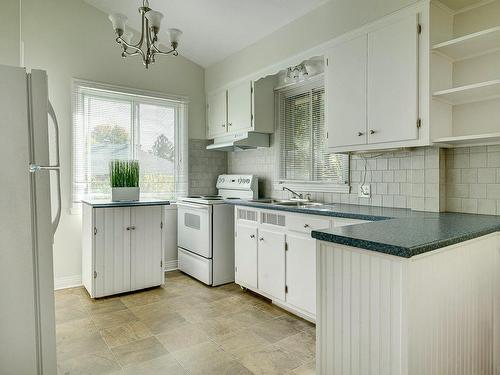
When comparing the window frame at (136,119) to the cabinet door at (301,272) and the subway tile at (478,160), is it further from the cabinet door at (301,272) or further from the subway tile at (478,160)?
the subway tile at (478,160)

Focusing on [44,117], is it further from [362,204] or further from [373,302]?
[362,204]

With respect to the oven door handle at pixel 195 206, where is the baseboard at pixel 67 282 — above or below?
below

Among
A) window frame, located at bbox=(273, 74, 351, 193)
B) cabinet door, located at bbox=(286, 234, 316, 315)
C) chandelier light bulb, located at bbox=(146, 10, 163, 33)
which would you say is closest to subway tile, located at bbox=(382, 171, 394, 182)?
window frame, located at bbox=(273, 74, 351, 193)

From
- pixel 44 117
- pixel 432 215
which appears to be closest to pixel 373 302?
pixel 432 215

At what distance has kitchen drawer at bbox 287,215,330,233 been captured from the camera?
8.45 ft

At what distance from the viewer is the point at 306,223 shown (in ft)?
8.85

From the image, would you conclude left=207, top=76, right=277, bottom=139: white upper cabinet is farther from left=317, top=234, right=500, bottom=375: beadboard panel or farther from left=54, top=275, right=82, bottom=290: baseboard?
left=317, top=234, right=500, bottom=375: beadboard panel

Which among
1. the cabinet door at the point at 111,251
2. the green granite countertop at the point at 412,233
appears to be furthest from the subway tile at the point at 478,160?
the cabinet door at the point at 111,251

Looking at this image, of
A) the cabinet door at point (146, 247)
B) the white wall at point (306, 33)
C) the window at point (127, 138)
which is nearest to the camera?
the white wall at point (306, 33)

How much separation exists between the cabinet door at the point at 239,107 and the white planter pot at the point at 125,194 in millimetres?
1361

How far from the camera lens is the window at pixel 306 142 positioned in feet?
11.0

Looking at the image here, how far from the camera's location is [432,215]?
2.23m

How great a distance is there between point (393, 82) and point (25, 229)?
2.42 meters

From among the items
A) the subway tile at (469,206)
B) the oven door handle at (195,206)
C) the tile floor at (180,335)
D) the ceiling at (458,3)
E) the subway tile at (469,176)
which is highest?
the ceiling at (458,3)
